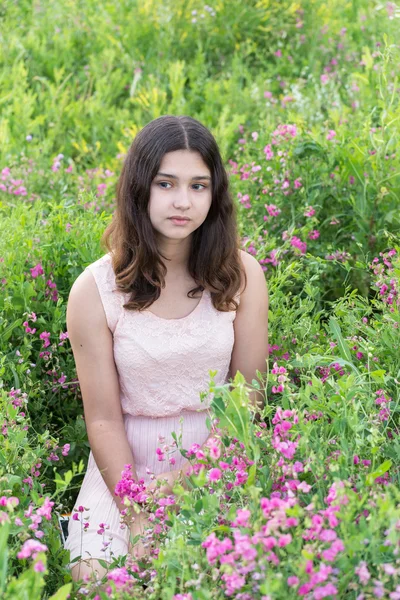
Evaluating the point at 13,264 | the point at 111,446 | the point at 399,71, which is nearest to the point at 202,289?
the point at 111,446

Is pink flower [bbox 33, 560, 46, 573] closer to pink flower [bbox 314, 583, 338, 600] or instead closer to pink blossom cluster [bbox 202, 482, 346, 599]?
pink blossom cluster [bbox 202, 482, 346, 599]

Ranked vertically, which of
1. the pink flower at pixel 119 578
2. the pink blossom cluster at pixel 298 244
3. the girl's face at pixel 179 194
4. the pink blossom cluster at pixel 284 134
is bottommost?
the pink flower at pixel 119 578

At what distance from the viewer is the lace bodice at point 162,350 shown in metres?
2.62

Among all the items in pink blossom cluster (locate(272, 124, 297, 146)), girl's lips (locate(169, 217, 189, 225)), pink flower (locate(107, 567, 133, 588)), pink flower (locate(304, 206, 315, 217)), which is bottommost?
pink flower (locate(107, 567, 133, 588))

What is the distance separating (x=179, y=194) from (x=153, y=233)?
189mm

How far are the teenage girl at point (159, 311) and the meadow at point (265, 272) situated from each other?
0.14 metres

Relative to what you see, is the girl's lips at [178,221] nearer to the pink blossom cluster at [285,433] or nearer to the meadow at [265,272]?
the meadow at [265,272]

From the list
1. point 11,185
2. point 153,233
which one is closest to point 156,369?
point 153,233

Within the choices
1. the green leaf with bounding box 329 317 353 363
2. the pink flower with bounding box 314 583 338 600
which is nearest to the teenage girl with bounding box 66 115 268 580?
the green leaf with bounding box 329 317 353 363

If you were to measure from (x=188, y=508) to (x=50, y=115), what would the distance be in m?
4.10

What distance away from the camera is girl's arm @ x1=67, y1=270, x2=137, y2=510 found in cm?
260

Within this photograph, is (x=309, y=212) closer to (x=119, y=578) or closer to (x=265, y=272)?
(x=265, y=272)

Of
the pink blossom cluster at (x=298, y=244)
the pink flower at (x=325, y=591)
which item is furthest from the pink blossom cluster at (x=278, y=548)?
the pink blossom cluster at (x=298, y=244)

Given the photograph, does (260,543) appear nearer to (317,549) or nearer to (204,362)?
(317,549)
